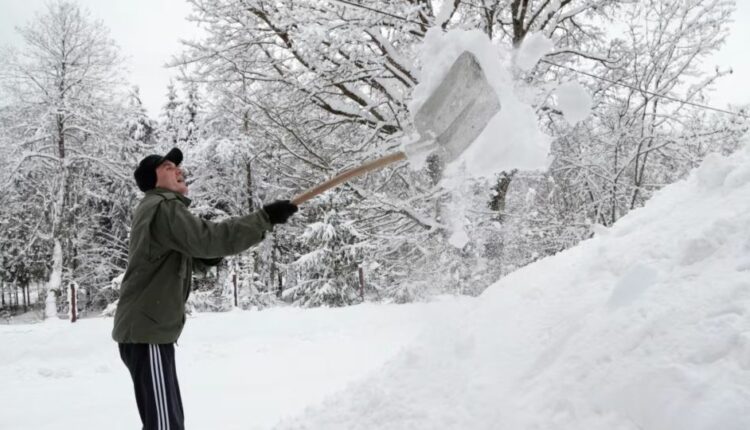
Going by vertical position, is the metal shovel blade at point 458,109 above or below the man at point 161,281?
above

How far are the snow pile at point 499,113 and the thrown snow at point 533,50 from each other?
136 cm

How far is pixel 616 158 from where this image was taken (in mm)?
7469

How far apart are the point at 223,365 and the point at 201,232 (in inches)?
177

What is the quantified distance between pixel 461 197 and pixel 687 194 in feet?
12.2

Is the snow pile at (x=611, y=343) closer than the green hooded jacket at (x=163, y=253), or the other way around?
the snow pile at (x=611, y=343)

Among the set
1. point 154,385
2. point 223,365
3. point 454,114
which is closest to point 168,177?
point 154,385

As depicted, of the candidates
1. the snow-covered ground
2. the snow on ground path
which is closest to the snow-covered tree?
the snow on ground path

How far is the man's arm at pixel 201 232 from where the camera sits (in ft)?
7.70

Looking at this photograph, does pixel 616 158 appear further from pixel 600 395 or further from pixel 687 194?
pixel 600 395

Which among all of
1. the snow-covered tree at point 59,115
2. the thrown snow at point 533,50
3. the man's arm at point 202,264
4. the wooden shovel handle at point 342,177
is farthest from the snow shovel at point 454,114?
the snow-covered tree at point 59,115

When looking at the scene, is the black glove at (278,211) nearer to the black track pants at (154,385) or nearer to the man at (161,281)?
the man at (161,281)

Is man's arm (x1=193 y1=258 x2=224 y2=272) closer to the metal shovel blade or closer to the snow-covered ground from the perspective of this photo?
the snow-covered ground

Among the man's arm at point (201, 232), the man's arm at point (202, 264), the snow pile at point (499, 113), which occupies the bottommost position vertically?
the man's arm at point (202, 264)

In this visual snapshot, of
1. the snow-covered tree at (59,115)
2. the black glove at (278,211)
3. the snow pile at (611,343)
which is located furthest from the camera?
the snow-covered tree at (59,115)
